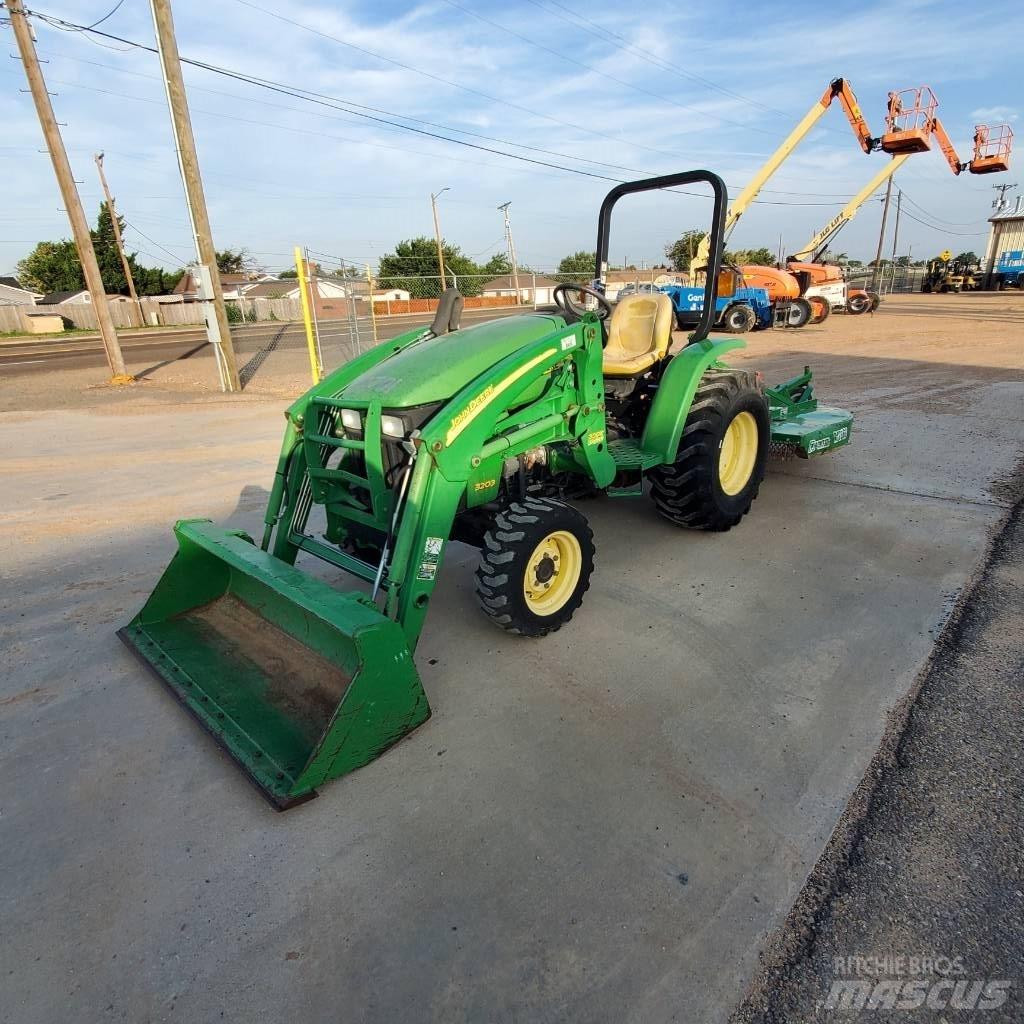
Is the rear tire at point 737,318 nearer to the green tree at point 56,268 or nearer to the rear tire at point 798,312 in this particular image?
the rear tire at point 798,312

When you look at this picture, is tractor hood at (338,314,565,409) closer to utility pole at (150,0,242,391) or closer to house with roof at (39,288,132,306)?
utility pole at (150,0,242,391)

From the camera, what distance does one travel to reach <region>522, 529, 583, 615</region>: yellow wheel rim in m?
3.28

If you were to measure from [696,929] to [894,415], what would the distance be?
754cm

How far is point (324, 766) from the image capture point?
239cm

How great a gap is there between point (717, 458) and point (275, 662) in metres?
2.94

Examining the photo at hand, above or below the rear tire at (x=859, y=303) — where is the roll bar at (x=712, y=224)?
above

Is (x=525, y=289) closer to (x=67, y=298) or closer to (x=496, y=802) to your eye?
(x=496, y=802)

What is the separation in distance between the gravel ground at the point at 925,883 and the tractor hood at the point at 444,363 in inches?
A: 93.3

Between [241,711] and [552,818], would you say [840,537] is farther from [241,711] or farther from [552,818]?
[241,711]

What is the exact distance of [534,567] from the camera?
10.8ft

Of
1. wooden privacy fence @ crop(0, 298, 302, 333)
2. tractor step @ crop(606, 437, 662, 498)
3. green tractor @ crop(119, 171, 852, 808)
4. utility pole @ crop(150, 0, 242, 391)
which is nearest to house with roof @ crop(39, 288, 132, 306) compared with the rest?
wooden privacy fence @ crop(0, 298, 302, 333)

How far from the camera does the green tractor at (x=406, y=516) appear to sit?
2.59 meters


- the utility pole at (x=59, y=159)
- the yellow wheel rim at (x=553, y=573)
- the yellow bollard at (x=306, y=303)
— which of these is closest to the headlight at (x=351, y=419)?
the yellow wheel rim at (x=553, y=573)

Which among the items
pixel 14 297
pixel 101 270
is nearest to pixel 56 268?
pixel 14 297
